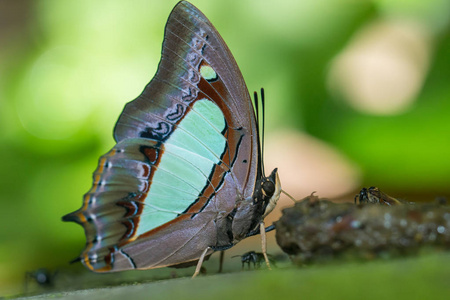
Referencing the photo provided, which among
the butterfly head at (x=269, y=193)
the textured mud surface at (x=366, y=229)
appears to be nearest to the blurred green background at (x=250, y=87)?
the butterfly head at (x=269, y=193)

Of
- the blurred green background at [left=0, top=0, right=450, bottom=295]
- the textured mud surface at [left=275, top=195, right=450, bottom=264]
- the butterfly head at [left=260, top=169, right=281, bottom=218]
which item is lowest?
the textured mud surface at [left=275, top=195, right=450, bottom=264]

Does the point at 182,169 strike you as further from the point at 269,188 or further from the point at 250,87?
the point at 250,87

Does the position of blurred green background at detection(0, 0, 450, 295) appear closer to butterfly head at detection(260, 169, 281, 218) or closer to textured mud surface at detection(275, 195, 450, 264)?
butterfly head at detection(260, 169, 281, 218)

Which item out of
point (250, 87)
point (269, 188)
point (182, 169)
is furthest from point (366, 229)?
point (250, 87)

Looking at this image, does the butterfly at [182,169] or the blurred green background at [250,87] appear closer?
the butterfly at [182,169]

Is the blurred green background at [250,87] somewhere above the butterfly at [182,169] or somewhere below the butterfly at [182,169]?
above

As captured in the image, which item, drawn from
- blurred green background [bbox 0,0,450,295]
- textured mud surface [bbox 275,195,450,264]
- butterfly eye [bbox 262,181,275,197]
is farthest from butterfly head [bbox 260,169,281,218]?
blurred green background [bbox 0,0,450,295]

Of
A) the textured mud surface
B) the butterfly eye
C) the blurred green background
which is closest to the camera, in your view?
the textured mud surface

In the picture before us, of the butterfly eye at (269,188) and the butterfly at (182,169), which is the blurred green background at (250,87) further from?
the butterfly eye at (269,188)
